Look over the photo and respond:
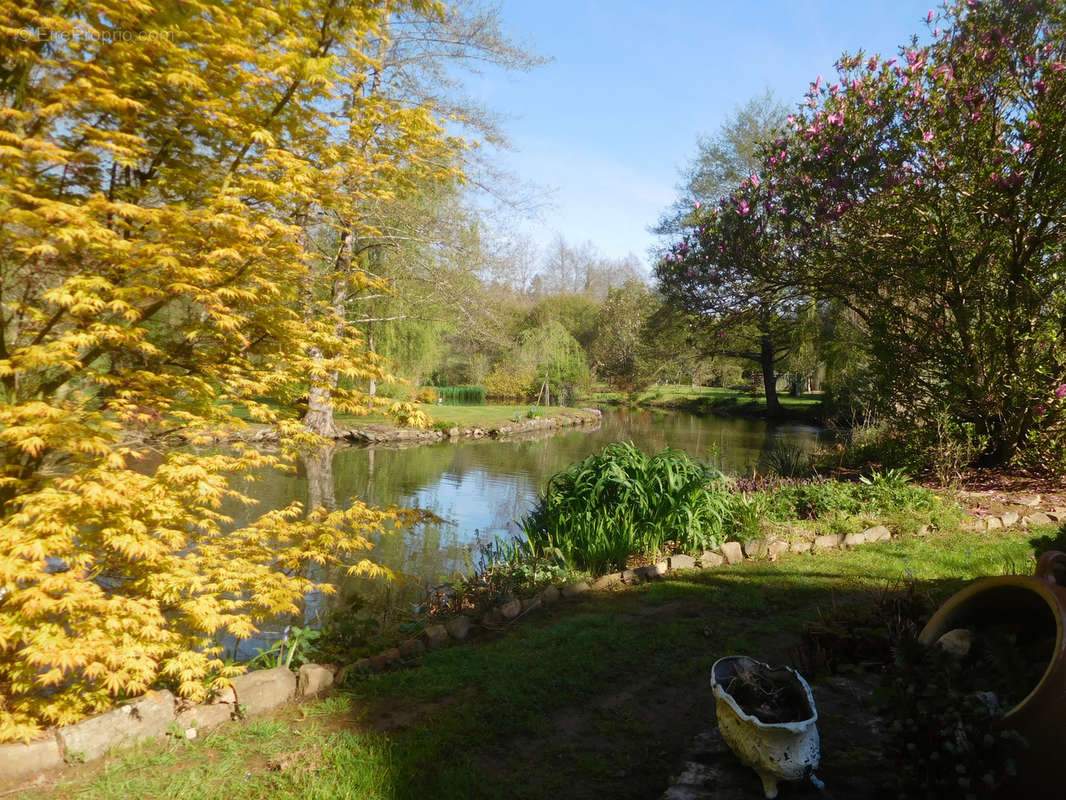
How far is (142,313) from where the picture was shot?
127 inches

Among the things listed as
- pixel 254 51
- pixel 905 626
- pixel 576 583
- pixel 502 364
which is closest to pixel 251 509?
pixel 576 583

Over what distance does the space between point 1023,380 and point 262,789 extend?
8.94 metres

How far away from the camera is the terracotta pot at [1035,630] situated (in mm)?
1844

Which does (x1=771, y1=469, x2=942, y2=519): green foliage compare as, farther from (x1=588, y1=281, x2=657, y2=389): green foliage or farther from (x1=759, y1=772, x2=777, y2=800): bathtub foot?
(x1=588, y1=281, x2=657, y2=389): green foliage

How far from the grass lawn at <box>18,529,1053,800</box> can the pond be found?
1489mm

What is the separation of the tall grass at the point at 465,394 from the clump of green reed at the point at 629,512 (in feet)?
85.4

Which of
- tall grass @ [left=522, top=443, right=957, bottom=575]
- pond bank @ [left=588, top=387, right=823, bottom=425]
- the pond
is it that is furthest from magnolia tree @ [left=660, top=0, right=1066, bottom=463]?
pond bank @ [left=588, top=387, right=823, bottom=425]

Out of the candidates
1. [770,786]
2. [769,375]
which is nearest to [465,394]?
[769,375]

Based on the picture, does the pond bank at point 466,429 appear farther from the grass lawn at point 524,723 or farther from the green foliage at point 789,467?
the grass lawn at point 524,723

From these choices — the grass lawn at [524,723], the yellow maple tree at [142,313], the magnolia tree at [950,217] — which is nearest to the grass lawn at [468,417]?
the magnolia tree at [950,217]

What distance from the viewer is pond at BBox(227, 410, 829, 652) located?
7.20 meters

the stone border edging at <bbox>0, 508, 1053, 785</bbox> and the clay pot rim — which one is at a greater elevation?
the clay pot rim

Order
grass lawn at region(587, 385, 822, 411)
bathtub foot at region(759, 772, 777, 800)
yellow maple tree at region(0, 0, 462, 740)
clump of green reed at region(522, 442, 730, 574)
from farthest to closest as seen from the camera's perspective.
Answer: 1. grass lawn at region(587, 385, 822, 411)
2. clump of green reed at region(522, 442, 730, 574)
3. yellow maple tree at region(0, 0, 462, 740)
4. bathtub foot at region(759, 772, 777, 800)

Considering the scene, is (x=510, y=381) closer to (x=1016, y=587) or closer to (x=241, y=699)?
(x=241, y=699)
